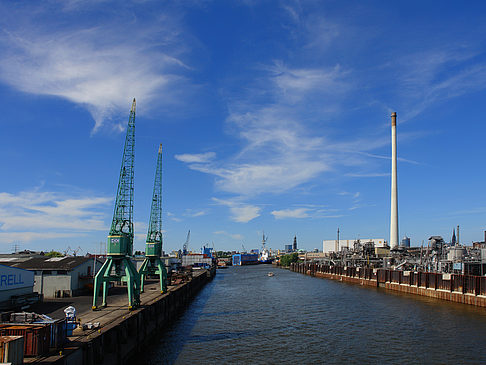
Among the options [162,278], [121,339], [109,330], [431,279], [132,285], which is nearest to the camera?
[109,330]

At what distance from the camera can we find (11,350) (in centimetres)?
1859

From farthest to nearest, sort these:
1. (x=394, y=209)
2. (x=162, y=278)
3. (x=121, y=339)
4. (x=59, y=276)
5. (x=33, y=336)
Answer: (x=394, y=209) → (x=162, y=278) → (x=59, y=276) → (x=121, y=339) → (x=33, y=336)

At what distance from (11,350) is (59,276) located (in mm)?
38551

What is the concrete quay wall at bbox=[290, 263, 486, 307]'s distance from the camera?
57.8 metres

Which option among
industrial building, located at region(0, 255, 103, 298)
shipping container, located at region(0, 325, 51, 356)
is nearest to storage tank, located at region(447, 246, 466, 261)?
industrial building, located at region(0, 255, 103, 298)

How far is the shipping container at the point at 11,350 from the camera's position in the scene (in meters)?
18.4

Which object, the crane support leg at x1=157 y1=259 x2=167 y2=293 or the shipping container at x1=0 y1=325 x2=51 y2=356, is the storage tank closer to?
the crane support leg at x1=157 y1=259 x2=167 y2=293

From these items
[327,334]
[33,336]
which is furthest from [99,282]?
[327,334]

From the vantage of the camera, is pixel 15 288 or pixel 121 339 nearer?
pixel 121 339

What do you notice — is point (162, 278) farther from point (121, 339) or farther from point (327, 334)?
point (121, 339)

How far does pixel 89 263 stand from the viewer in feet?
202

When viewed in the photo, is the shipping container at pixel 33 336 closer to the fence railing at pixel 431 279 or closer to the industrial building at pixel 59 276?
the industrial building at pixel 59 276

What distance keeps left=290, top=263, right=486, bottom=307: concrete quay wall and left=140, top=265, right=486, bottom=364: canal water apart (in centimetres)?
231

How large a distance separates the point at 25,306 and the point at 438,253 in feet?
282
